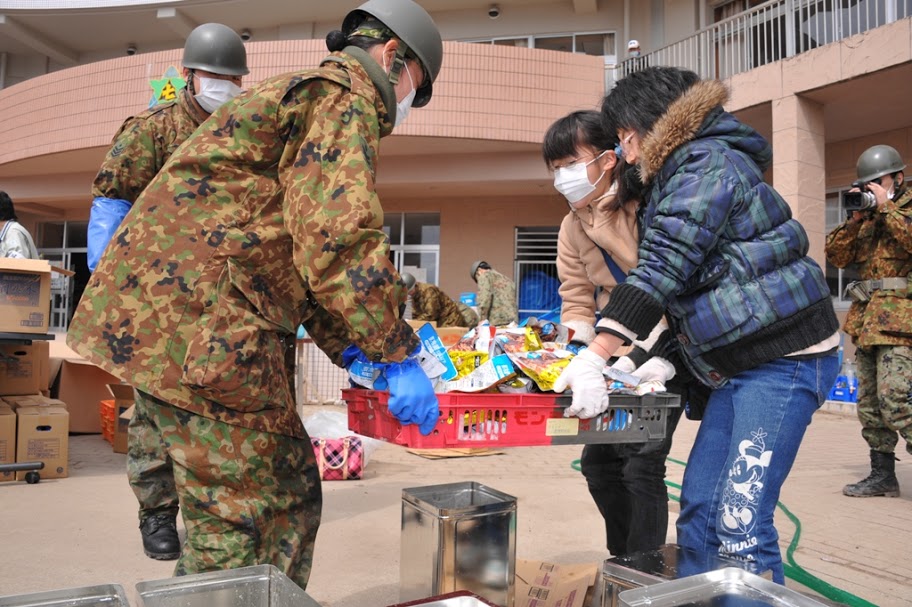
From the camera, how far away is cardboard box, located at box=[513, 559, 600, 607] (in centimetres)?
258

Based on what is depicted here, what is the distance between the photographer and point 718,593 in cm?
148

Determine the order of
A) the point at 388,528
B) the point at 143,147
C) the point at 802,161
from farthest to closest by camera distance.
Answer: the point at 802,161 < the point at 388,528 < the point at 143,147

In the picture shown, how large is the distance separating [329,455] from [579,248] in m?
3.16

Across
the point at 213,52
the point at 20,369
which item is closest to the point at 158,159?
the point at 213,52

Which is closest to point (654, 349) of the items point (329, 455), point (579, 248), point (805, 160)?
point (579, 248)

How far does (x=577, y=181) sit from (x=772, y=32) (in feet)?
33.4

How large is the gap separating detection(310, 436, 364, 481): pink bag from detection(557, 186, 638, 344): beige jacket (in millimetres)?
2857

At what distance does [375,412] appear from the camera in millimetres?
2025

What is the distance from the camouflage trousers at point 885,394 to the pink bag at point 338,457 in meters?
3.73

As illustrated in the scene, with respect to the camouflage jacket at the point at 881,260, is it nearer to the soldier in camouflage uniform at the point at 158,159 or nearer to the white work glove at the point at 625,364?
the white work glove at the point at 625,364

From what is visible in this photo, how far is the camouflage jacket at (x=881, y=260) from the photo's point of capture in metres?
4.66

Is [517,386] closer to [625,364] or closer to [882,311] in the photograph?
[625,364]

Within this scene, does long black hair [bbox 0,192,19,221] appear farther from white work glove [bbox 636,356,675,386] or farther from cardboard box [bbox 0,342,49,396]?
white work glove [bbox 636,356,675,386]

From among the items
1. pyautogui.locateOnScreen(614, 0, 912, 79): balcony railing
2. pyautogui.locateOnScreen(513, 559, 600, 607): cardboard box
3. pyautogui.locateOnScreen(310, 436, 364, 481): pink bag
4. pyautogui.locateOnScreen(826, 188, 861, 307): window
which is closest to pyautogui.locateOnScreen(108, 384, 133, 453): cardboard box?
pyautogui.locateOnScreen(310, 436, 364, 481): pink bag
